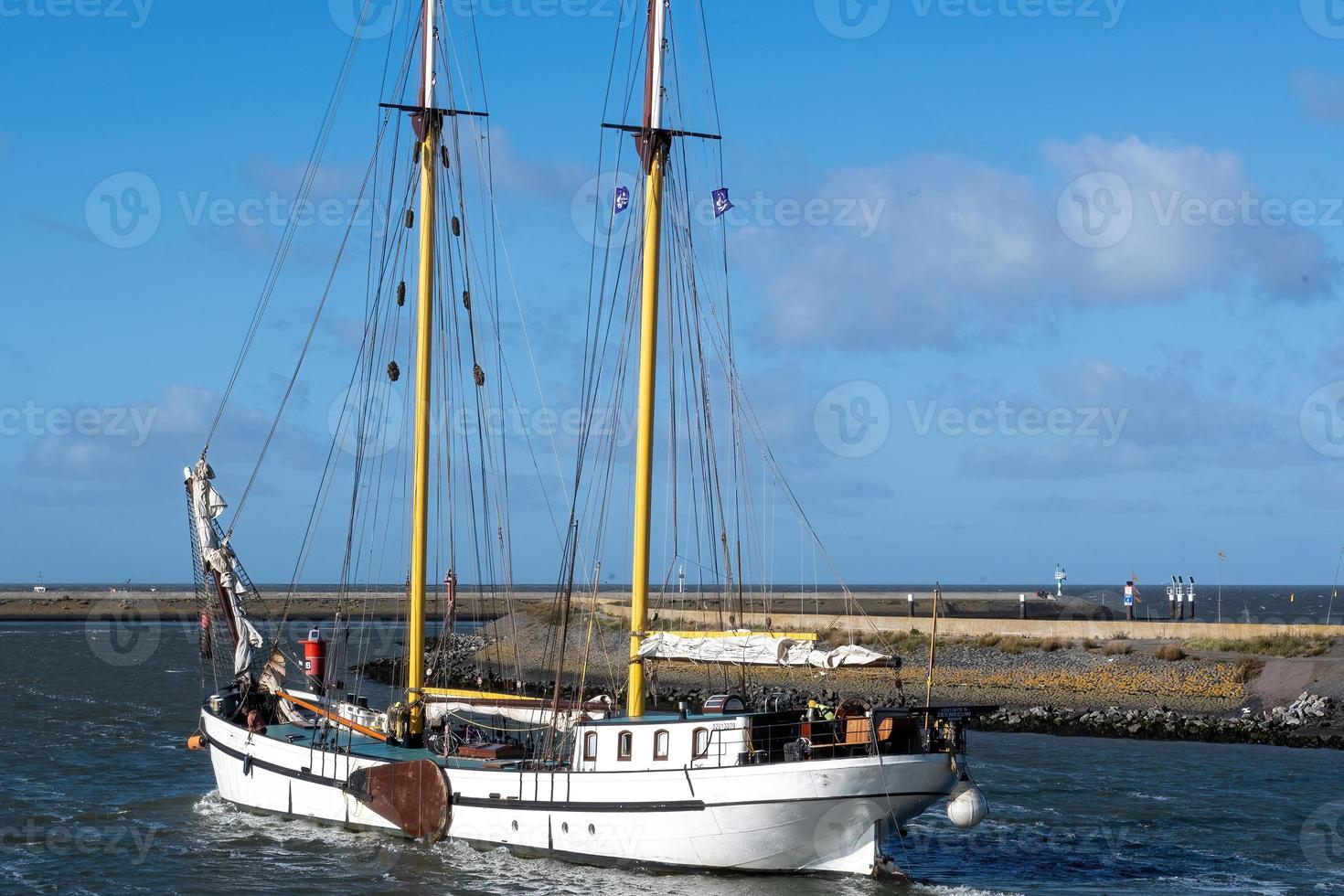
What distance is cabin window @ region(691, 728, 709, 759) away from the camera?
102ft

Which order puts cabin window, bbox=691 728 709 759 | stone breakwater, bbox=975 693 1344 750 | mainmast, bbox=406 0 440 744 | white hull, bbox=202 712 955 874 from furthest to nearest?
stone breakwater, bbox=975 693 1344 750
mainmast, bbox=406 0 440 744
cabin window, bbox=691 728 709 759
white hull, bbox=202 712 955 874

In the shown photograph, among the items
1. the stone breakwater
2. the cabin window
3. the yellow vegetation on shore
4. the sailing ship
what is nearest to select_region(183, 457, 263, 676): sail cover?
the sailing ship

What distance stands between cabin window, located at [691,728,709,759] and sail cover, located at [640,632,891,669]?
190 centimetres

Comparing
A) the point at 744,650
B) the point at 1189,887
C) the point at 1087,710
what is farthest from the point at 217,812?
the point at 1087,710

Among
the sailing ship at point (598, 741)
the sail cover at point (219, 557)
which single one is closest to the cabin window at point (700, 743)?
the sailing ship at point (598, 741)

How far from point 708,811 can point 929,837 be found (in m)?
9.30

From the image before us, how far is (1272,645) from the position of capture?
201 feet

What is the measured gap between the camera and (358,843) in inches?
1422

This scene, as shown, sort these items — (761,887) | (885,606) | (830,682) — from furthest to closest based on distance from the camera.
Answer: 1. (885,606)
2. (830,682)
3. (761,887)

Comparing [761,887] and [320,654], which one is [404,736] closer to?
[320,654]

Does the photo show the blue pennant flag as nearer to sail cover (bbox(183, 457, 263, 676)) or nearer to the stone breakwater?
sail cover (bbox(183, 457, 263, 676))

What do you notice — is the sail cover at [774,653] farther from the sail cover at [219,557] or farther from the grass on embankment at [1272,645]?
the grass on embankment at [1272,645]

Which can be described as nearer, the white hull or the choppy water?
the white hull

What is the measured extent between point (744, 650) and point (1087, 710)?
1194 inches
